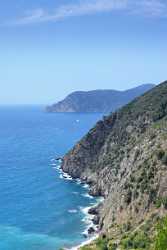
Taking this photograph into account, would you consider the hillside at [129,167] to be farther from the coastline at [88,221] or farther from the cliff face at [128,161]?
the coastline at [88,221]

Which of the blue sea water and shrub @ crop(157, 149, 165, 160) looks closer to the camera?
the blue sea water

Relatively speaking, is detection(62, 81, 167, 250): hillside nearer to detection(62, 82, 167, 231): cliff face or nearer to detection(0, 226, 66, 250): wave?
detection(62, 82, 167, 231): cliff face

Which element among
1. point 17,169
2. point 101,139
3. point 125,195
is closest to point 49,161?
point 17,169

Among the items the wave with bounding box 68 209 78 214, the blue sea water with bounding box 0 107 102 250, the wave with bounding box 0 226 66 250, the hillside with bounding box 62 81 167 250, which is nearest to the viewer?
the hillside with bounding box 62 81 167 250

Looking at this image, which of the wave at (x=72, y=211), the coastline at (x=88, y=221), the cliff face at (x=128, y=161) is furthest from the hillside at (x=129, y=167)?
the wave at (x=72, y=211)

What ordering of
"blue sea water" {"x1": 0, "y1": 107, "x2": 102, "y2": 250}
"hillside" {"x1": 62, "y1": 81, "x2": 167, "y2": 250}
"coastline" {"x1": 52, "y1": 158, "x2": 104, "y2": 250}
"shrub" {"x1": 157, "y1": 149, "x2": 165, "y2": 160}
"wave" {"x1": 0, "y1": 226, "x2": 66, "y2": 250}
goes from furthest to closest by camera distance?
"shrub" {"x1": 157, "y1": 149, "x2": 165, "y2": 160}, "blue sea water" {"x1": 0, "y1": 107, "x2": 102, "y2": 250}, "coastline" {"x1": 52, "y1": 158, "x2": 104, "y2": 250}, "wave" {"x1": 0, "y1": 226, "x2": 66, "y2": 250}, "hillside" {"x1": 62, "y1": 81, "x2": 167, "y2": 250}

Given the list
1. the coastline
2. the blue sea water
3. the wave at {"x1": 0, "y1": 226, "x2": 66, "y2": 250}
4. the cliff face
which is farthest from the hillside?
the wave at {"x1": 0, "y1": 226, "x2": 66, "y2": 250}

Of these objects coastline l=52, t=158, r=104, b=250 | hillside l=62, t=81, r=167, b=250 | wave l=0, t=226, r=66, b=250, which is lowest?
wave l=0, t=226, r=66, b=250

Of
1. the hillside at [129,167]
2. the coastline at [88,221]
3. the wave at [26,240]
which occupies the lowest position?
the wave at [26,240]

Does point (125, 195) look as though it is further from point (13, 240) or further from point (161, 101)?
point (161, 101)

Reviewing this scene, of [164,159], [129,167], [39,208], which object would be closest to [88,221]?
[39,208]
